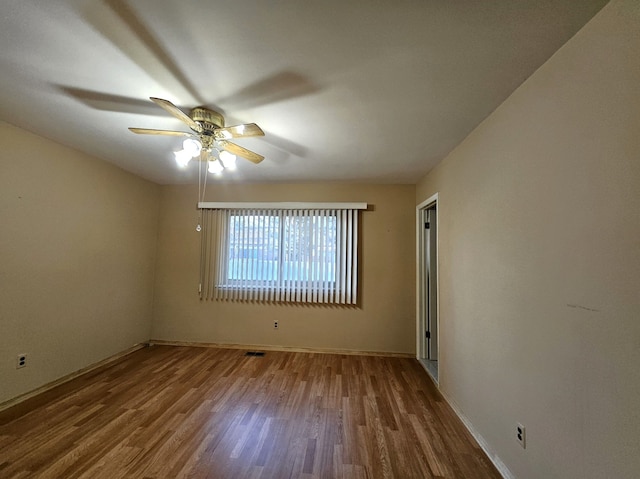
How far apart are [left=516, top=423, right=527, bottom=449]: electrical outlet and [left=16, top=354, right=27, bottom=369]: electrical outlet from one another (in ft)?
12.7

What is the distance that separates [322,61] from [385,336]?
3348mm

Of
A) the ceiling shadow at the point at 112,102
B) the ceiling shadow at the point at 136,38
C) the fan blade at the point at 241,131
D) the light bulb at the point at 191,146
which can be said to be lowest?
the light bulb at the point at 191,146

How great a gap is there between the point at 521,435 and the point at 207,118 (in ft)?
9.10

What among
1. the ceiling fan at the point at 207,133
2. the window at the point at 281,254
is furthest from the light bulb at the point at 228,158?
the window at the point at 281,254

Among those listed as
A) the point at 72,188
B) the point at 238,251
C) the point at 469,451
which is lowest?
the point at 469,451

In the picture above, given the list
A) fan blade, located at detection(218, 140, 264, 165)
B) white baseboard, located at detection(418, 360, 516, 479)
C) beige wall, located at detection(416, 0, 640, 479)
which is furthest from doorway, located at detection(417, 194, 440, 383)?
fan blade, located at detection(218, 140, 264, 165)

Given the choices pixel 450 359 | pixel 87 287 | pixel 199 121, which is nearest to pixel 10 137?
pixel 87 287

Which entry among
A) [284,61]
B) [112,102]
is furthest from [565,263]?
[112,102]

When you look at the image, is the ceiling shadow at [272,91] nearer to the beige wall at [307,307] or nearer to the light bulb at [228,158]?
the light bulb at [228,158]

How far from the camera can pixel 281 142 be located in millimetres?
2447

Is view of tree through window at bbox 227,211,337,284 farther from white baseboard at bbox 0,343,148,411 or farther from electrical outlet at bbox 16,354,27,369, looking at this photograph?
electrical outlet at bbox 16,354,27,369

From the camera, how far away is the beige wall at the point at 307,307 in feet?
12.2

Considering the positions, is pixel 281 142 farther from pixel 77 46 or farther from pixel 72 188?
pixel 72 188

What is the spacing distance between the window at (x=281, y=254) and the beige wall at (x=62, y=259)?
100 centimetres
